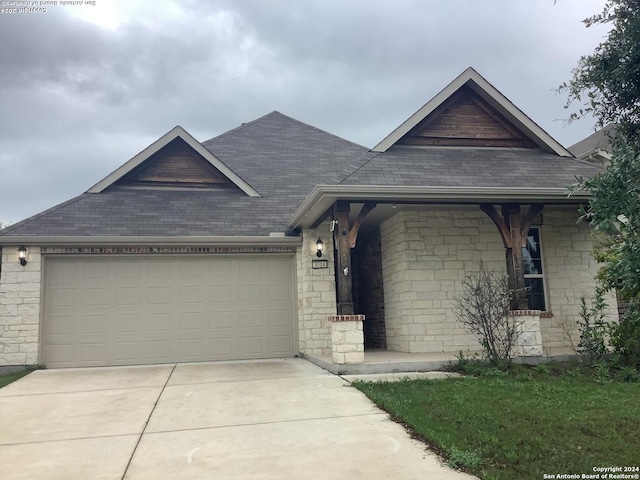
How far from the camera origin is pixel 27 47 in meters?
14.7

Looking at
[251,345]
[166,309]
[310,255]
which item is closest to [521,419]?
[310,255]

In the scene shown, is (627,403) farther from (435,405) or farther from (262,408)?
(262,408)

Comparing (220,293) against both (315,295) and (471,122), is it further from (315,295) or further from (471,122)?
(471,122)

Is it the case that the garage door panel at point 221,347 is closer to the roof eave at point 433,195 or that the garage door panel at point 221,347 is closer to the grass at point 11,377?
the grass at point 11,377

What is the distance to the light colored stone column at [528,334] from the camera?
29.0ft

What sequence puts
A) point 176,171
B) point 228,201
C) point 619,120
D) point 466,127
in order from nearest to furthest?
point 619,120, point 466,127, point 228,201, point 176,171

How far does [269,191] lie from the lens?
13164mm

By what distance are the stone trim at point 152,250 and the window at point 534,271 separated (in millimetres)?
4936

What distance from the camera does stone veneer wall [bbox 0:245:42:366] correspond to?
32.8 feet

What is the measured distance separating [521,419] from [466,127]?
25.5 feet

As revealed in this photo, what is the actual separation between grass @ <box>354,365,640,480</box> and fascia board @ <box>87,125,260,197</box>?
703 centimetres

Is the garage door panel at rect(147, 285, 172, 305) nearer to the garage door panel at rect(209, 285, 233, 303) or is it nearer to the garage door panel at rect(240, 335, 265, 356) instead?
the garage door panel at rect(209, 285, 233, 303)

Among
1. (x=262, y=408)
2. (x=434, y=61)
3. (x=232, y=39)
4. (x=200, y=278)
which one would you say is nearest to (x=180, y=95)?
(x=232, y=39)

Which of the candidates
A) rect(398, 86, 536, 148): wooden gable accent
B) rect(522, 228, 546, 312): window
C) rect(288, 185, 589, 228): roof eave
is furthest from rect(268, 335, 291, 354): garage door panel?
rect(522, 228, 546, 312): window
